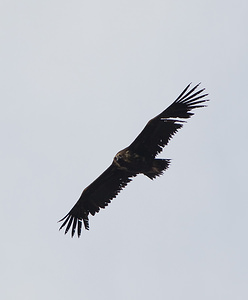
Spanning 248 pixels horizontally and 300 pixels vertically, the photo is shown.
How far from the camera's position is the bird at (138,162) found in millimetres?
23094

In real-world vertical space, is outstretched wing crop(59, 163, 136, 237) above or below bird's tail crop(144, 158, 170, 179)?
above

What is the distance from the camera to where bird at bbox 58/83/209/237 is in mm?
23094

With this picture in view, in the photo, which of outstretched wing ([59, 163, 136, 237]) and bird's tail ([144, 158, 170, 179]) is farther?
outstretched wing ([59, 163, 136, 237])

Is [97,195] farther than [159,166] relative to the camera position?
Yes

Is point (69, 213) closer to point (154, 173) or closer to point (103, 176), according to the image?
point (103, 176)

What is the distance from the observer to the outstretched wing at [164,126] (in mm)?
23000

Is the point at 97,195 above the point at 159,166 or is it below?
above

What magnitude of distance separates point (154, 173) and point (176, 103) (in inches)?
96.0

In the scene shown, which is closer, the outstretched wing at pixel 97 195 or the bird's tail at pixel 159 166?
the bird's tail at pixel 159 166

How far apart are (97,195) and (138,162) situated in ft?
8.12

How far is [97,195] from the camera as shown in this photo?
2577 cm

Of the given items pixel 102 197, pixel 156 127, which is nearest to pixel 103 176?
pixel 102 197

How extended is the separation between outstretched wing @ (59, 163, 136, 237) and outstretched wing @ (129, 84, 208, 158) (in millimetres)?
1584

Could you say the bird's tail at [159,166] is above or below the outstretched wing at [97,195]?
below
